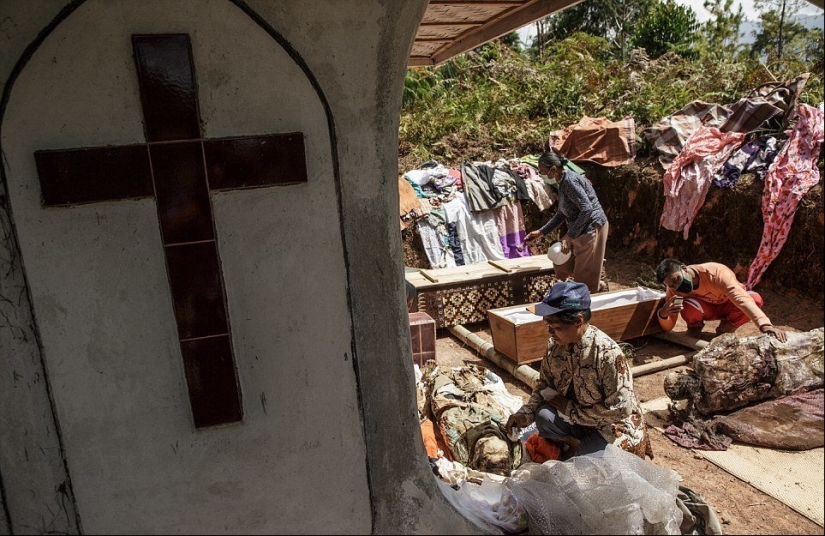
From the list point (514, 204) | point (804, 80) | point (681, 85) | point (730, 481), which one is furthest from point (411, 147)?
point (730, 481)

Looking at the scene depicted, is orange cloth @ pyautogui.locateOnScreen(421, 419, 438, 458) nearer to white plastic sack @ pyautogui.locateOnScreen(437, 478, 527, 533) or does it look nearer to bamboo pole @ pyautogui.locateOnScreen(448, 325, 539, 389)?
white plastic sack @ pyautogui.locateOnScreen(437, 478, 527, 533)

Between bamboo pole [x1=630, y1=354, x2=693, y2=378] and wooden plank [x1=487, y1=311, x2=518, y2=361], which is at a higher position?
wooden plank [x1=487, y1=311, x2=518, y2=361]

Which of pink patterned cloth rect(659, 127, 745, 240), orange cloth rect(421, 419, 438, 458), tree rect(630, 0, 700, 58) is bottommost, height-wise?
orange cloth rect(421, 419, 438, 458)

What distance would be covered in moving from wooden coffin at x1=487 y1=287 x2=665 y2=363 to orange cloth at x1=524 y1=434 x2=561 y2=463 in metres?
1.88

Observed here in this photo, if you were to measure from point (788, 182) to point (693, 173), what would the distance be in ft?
4.60

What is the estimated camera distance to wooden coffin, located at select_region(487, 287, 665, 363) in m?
5.63

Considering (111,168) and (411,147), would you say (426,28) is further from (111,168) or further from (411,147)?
(411,147)

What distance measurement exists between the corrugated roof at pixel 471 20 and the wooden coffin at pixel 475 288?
2976 mm

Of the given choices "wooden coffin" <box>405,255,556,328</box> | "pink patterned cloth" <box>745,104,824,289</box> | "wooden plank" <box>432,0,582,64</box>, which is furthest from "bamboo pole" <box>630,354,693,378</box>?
"wooden plank" <box>432,0,582,64</box>

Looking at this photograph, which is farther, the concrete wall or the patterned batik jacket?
the patterned batik jacket

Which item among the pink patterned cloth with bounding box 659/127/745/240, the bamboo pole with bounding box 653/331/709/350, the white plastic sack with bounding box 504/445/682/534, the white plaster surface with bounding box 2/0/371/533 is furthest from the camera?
the pink patterned cloth with bounding box 659/127/745/240

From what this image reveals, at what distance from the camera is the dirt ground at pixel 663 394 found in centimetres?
312

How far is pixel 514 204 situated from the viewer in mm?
9734

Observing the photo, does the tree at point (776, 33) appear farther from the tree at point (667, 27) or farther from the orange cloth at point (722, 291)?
the orange cloth at point (722, 291)
